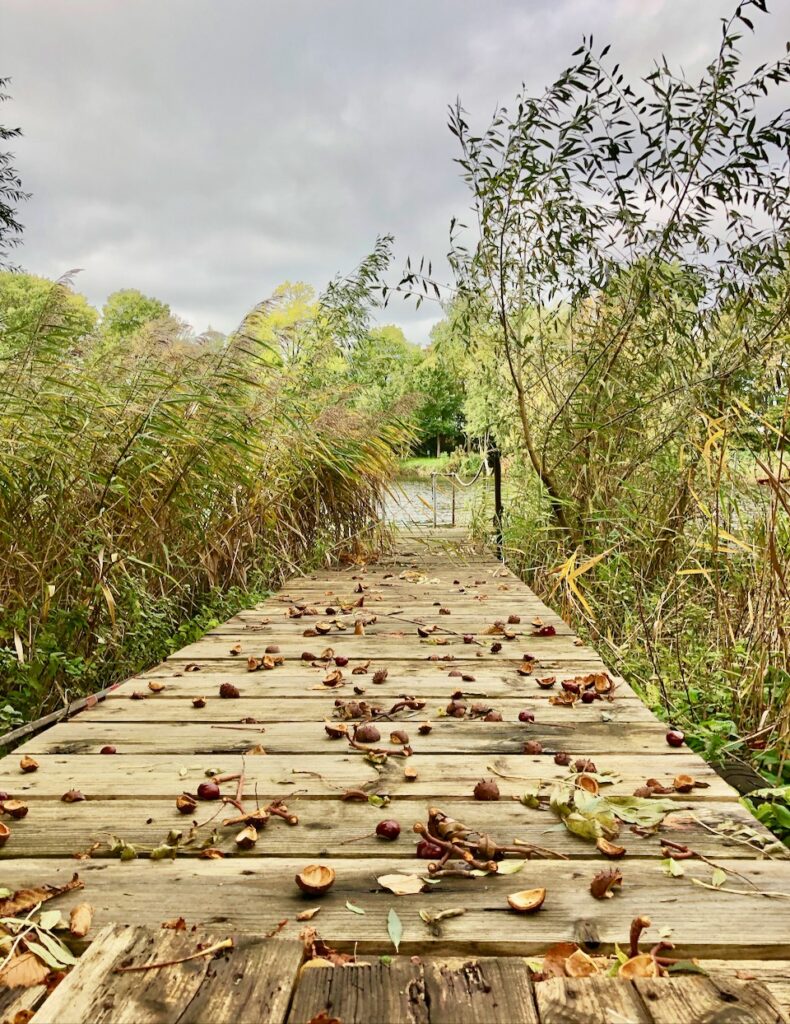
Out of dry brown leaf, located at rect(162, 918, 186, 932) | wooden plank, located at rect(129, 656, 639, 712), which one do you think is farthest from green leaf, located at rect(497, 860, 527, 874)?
wooden plank, located at rect(129, 656, 639, 712)

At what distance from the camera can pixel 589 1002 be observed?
80 centimetres

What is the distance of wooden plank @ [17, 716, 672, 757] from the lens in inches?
66.6

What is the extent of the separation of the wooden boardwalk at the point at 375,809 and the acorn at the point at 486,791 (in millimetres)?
17

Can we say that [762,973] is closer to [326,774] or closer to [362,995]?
[362,995]

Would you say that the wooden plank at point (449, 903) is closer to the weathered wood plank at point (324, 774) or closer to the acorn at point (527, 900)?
the acorn at point (527, 900)

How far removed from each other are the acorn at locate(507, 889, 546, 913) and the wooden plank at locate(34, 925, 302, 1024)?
1.05ft

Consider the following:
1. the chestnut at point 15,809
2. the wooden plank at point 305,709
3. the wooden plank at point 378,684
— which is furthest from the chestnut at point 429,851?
the wooden plank at point 378,684

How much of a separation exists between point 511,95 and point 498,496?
115 inches

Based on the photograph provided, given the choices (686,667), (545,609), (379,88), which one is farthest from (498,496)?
(379,88)

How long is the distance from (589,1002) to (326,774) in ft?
2.74

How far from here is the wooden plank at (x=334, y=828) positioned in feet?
3.98

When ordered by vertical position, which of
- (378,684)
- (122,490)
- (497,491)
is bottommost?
(378,684)

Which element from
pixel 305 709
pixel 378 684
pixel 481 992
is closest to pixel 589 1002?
pixel 481 992

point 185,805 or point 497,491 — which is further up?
point 497,491
